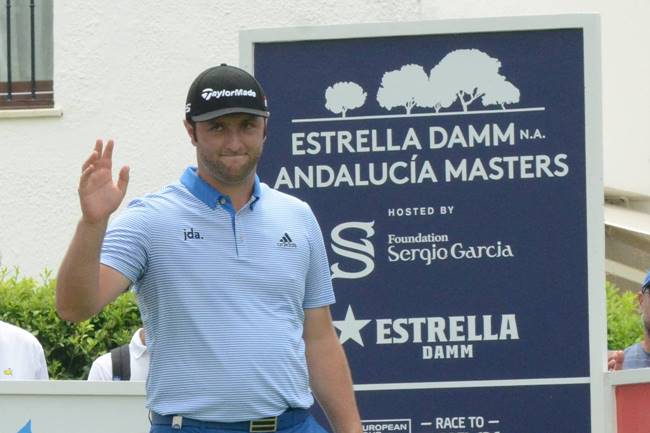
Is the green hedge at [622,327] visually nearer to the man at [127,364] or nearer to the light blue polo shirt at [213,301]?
the man at [127,364]

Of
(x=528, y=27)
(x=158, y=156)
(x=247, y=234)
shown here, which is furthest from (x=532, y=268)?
(x=158, y=156)

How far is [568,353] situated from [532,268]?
0.32 metres

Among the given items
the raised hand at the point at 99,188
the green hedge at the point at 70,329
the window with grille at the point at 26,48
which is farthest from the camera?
the window with grille at the point at 26,48

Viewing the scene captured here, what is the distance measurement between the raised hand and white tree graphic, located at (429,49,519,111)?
166 centimetres

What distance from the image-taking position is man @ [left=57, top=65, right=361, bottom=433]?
411 centimetres

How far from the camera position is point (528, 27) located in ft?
17.6

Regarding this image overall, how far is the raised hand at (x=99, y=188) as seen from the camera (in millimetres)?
3885

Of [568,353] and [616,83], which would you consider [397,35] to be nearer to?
[568,353]

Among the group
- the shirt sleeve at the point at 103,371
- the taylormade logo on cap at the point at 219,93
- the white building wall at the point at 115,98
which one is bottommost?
the shirt sleeve at the point at 103,371

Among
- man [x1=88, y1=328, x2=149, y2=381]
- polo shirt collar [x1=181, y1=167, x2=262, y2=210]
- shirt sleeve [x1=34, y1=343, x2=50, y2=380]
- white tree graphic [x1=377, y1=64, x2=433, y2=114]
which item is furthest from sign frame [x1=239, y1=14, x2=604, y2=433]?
shirt sleeve [x1=34, y1=343, x2=50, y2=380]

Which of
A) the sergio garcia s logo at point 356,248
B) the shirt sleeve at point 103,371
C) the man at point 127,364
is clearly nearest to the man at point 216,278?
the sergio garcia s logo at point 356,248

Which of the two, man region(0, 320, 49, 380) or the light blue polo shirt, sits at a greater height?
the light blue polo shirt

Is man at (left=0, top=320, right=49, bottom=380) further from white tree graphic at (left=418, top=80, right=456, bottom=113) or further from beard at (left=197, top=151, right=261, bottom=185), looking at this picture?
beard at (left=197, top=151, right=261, bottom=185)

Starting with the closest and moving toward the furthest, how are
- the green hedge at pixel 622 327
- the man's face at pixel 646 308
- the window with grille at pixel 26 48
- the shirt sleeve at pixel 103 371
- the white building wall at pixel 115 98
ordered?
the shirt sleeve at pixel 103 371 → the man's face at pixel 646 308 → the green hedge at pixel 622 327 → the white building wall at pixel 115 98 → the window with grille at pixel 26 48
